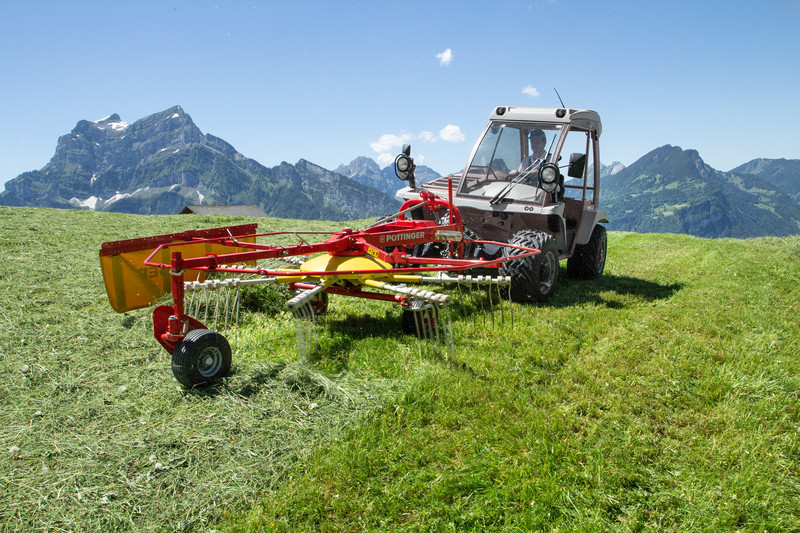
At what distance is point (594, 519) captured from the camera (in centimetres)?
260

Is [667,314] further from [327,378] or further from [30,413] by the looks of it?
[30,413]

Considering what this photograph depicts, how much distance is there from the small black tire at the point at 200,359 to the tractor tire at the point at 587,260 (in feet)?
21.4

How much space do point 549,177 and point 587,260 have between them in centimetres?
262

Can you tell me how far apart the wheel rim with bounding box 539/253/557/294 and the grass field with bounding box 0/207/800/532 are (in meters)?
0.96

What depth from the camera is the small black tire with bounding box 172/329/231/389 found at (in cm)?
364

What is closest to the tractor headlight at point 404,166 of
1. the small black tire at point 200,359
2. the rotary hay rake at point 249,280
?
the rotary hay rake at point 249,280

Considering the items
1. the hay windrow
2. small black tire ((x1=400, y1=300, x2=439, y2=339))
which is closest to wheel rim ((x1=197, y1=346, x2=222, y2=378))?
the hay windrow

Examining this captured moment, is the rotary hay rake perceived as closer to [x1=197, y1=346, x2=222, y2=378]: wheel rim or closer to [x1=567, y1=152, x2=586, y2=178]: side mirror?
[x1=197, y1=346, x2=222, y2=378]: wheel rim

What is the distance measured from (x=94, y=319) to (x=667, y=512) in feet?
17.8

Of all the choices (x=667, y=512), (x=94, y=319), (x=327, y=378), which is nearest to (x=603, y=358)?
(x=667, y=512)

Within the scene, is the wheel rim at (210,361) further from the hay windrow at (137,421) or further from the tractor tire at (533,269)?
the tractor tire at (533,269)

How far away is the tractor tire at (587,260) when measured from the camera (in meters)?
8.55

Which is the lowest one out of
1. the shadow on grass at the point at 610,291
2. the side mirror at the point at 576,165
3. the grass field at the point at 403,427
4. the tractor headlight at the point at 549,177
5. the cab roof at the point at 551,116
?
the grass field at the point at 403,427

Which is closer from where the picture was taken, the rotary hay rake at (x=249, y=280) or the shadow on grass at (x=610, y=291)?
the rotary hay rake at (x=249, y=280)
